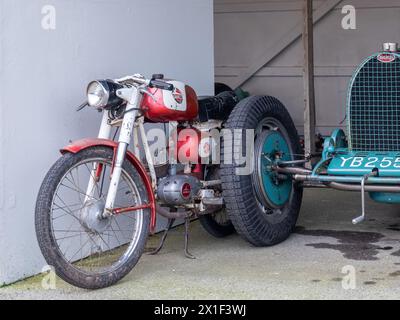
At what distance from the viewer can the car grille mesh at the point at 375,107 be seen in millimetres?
5520

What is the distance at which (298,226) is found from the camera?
6.21 meters

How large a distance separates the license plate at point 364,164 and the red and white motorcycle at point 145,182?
44cm

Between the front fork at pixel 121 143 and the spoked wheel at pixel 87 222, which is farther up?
the front fork at pixel 121 143

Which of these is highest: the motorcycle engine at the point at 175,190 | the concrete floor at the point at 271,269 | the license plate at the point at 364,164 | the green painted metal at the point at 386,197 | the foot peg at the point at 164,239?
the license plate at the point at 364,164

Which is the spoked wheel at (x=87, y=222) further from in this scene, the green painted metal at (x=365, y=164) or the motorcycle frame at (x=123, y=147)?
the green painted metal at (x=365, y=164)

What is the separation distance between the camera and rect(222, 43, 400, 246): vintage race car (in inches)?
200

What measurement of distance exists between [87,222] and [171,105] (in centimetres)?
92

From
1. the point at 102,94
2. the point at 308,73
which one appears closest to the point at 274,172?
the point at 102,94

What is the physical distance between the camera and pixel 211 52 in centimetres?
670

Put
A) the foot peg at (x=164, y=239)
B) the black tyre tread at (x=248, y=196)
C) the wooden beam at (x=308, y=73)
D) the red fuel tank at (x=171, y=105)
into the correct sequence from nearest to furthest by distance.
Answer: the red fuel tank at (x=171, y=105), the black tyre tread at (x=248, y=196), the foot peg at (x=164, y=239), the wooden beam at (x=308, y=73)

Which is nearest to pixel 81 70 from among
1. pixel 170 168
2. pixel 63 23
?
pixel 63 23

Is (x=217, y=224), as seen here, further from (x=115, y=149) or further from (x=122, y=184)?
(x=115, y=149)

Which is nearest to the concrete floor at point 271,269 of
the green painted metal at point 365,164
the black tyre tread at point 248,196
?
the black tyre tread at point 248,196
